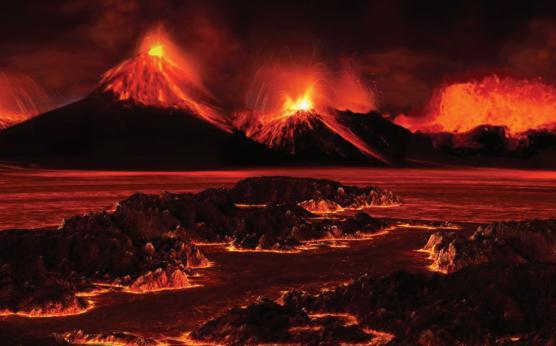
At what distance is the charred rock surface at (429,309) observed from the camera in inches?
547

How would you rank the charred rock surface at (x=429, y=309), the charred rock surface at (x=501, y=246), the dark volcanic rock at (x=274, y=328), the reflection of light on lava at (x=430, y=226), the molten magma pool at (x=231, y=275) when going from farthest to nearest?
1. the reflection of light on lava at (x=430, y=226)
2. the charred rock surface at (x=501, y=246)
3. the molten magma pool at (x=231, y=275)
4. the dark volcanic rock at (x=274, y=328)
5. the charred rock surface at (x=429, y=309)

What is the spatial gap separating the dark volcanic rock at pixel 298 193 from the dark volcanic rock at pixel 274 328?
28.4m

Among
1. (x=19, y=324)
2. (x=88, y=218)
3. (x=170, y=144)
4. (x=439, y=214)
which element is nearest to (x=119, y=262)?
(x=19, y=324)

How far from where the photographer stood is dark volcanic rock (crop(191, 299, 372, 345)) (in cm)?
1435

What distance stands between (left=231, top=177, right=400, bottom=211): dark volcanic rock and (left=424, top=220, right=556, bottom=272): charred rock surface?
18.9 metres

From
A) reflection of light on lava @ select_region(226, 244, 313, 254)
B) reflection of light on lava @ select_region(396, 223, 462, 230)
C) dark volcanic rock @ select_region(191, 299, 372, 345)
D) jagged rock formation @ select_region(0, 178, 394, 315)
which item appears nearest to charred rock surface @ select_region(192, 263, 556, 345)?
dark volcanic rock @ select_region(191, 299, 372, 345)

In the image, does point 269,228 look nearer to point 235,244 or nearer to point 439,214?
point 235,244

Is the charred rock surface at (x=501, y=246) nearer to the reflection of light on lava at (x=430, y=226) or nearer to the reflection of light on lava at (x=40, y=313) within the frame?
the reflection of light on lava at (x=430, y=226)

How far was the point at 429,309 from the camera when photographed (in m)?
14.5

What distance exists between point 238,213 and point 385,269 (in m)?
10.4

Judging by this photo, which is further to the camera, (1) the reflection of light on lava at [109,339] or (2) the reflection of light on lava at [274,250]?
(2) the reflection of light on lava at [274,250]

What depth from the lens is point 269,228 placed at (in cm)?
3006

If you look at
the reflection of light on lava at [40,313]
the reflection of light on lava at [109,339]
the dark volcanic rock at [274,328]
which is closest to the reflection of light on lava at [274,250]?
the reflection of light on lava at [40,313]

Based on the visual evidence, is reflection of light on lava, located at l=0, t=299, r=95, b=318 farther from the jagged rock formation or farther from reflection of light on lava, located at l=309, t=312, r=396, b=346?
reflection of light on lava, located at l=309, t=312, r=396, b=346
